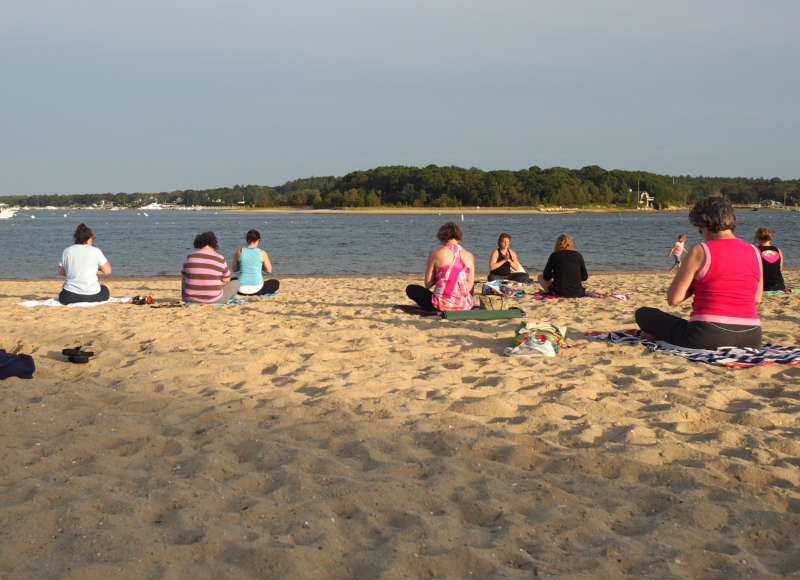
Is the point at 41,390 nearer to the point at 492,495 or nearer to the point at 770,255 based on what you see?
the point at 492,495

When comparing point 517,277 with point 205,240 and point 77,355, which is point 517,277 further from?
point 77,355

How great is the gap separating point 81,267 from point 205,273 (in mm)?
1760

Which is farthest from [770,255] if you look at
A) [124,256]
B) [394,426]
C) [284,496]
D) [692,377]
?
[124,256]

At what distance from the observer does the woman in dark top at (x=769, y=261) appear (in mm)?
9633

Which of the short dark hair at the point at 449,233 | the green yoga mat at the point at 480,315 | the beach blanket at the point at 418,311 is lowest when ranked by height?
the beach blanket at the point at 418,311

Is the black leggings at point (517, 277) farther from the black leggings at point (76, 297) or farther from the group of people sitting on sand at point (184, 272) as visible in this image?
the black leggings at point (76, 297)

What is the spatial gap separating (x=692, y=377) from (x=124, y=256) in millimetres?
23824

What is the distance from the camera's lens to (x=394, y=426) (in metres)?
3.84

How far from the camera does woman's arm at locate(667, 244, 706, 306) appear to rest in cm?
508

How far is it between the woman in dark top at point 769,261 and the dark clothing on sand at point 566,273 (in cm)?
275

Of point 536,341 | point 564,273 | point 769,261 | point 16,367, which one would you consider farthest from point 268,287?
point 769,261

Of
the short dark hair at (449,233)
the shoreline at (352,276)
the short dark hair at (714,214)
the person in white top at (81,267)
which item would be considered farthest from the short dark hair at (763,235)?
the person in white top at (81,267)

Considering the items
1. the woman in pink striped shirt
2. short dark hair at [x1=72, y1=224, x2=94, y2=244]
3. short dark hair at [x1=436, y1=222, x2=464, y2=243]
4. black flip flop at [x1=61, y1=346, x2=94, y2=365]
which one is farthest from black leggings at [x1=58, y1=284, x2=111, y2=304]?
short dark hair at [x1=436, y1=222, x2=464, y2=243]

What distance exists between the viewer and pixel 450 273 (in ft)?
24.5
